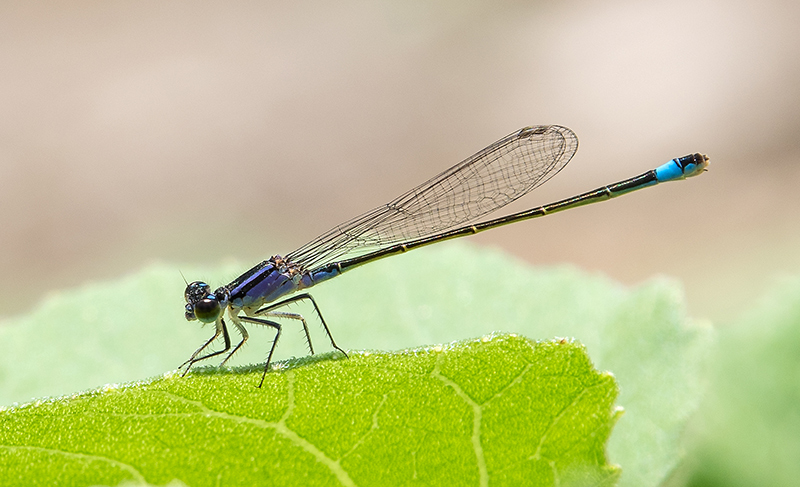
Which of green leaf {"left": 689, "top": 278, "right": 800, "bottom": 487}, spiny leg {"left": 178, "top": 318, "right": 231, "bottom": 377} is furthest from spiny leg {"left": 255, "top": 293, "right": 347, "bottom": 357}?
green leaf {"left": 689, "top": 278, "right": 800, "bottom": 487}

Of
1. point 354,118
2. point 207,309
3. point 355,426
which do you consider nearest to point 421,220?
point 207,309

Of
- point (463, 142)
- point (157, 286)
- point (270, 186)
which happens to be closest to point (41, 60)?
point (270, 186)

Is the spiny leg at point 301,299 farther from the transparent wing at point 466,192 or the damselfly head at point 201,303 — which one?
Result: the transparent wing at point 466,192

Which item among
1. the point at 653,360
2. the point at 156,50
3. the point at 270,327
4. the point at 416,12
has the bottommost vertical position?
the point at 653,360

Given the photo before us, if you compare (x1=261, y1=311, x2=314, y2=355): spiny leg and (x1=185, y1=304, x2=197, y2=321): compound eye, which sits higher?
(x1=185, y1=304, x2=197, y2=321): compound eye

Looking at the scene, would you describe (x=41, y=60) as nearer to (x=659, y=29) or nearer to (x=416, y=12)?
(x=416, y=12)

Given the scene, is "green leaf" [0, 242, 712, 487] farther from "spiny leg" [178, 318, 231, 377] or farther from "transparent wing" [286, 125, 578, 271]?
"transparent wing" [286, 125, 578, 271]

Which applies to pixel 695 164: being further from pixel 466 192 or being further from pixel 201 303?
pixel 201 303
